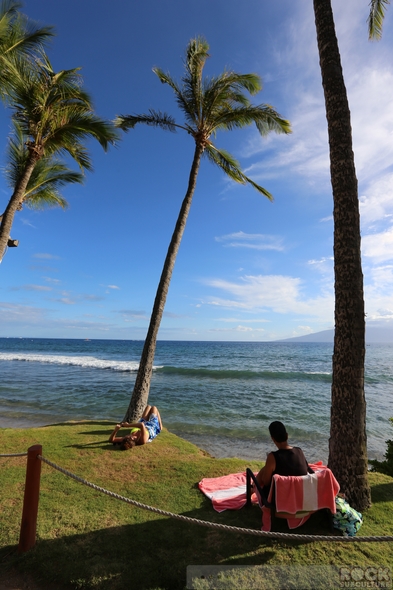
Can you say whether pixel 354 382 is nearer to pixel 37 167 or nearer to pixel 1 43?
pixel 1 43

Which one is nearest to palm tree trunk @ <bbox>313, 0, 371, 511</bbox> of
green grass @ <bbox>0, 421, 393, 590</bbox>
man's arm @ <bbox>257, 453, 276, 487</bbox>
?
green grass @ <bbox>0, 421, 393, 590</bbox>

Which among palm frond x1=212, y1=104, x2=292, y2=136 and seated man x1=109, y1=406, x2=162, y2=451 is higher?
palm frond x1=212, y1=104, x2=292, y2=136

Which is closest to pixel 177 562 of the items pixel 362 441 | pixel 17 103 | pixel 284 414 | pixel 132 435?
pixel 362 441

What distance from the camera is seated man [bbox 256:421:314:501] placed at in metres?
3.73

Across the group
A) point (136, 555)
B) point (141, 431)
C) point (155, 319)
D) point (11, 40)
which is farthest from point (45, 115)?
→ point (136, 555)

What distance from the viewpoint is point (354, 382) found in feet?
14.0

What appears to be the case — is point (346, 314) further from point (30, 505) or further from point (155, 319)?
point (155, 319)

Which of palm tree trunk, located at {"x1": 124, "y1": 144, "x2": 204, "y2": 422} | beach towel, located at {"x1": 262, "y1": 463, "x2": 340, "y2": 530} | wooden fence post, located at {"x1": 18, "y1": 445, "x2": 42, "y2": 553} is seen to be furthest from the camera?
palm tree trunk, located at {"x1": 124, "y1": 144, "x2": 204, "y2": 422}

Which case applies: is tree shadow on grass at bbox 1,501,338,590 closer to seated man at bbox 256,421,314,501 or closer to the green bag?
the green bag

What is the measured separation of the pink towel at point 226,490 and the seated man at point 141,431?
7.70ft

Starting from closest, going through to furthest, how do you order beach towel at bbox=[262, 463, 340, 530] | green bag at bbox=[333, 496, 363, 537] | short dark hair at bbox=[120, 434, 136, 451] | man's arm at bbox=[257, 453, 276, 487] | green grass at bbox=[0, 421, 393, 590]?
green grass at bbox=[0, 421, 393, 590]
beach towel at bbox=[262, 463, 340, 530]
green bag at bbox=[333, 496, 363, 537]
man's arm at bbox=[257, 453, 276, 487]
short dark hair at bbox=[120, 434, 136, 451]

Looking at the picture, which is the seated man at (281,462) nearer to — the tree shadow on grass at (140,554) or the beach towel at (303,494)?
the beach towel at (303,494)

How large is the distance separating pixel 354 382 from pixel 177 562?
10.0ft

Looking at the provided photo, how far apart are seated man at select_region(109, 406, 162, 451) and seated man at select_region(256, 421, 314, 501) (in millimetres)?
3940
